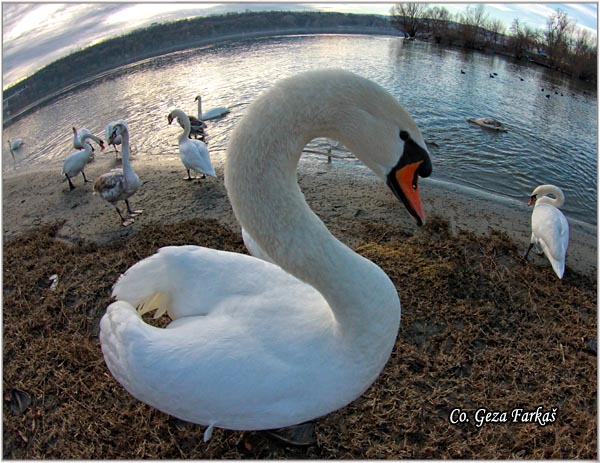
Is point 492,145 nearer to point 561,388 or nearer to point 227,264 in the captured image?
point 561,388

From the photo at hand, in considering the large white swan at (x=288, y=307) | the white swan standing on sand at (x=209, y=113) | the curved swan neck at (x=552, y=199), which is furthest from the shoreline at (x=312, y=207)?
the white swan standing on sand at (x=209, y=113)

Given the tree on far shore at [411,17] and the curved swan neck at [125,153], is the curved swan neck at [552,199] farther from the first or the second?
the tree on far shore at [411,17]

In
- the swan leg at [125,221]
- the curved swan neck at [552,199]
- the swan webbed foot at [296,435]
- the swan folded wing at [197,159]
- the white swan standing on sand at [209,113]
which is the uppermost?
the white swan standing on sand at [209,113]

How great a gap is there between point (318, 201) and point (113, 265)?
3.10m

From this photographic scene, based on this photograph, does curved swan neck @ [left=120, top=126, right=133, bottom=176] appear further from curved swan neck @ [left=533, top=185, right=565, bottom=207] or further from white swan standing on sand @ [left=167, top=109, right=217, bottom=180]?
curved swan neck @ [left=533, top=185, right=565, bottom=207]

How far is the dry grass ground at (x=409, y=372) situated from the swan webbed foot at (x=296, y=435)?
55mm

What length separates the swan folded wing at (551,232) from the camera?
4.13 metres

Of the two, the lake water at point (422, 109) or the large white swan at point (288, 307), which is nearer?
the large white swan at point (288, 307)

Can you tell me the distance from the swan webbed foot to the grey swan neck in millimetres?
1224

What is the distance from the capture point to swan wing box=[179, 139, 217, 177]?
6.27 meters

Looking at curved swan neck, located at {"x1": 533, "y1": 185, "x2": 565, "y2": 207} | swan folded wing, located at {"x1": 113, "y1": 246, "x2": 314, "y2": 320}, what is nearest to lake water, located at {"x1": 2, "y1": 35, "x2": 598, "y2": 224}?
curved swan neck, located at {"x1": 533, "y1": 185, "x2": 565, "y2": 207}

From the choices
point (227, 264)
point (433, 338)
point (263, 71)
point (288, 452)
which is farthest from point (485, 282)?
point (263, 71)

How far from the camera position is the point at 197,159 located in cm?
628

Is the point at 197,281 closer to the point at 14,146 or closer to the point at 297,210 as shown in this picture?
the point at 297,210
